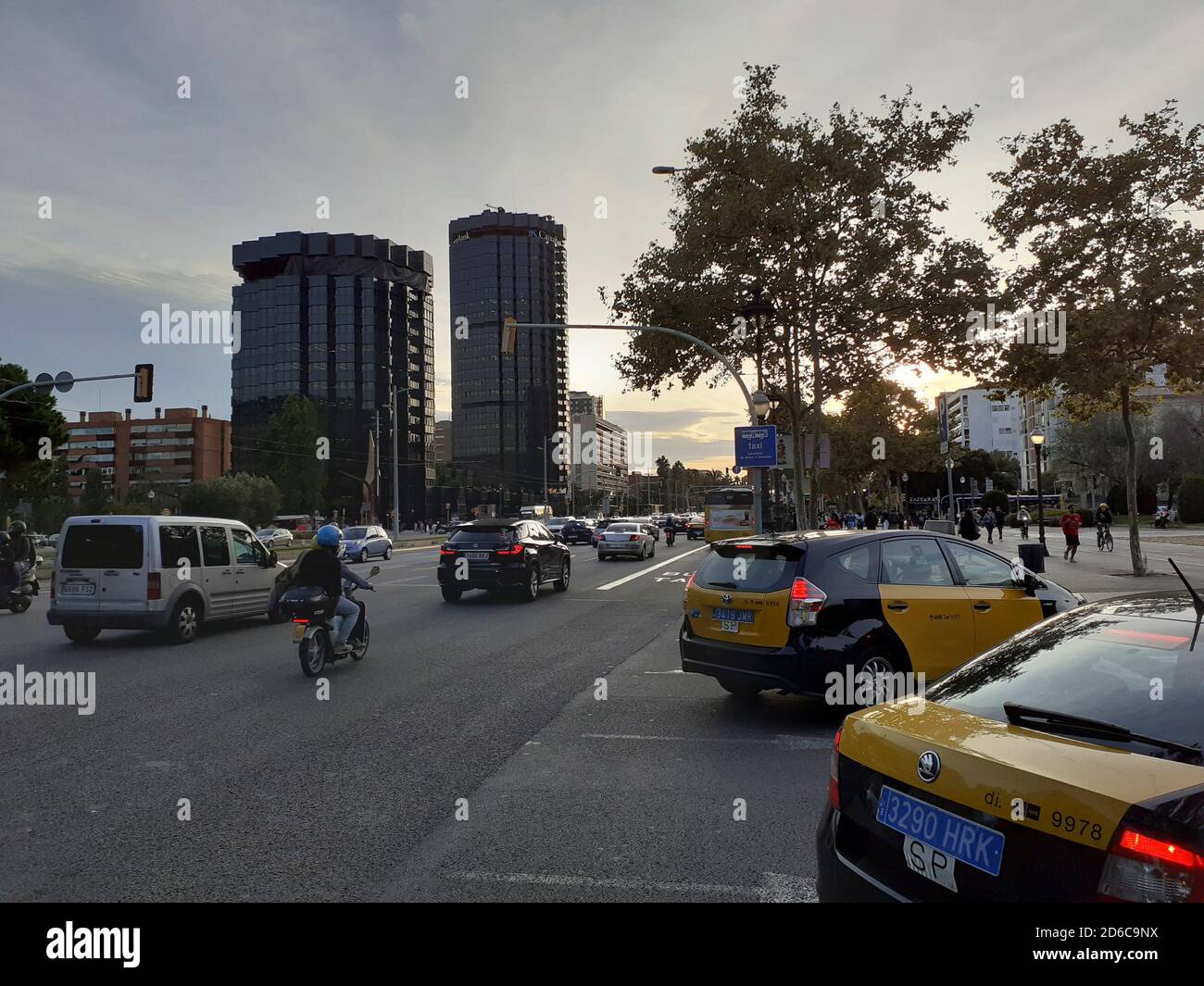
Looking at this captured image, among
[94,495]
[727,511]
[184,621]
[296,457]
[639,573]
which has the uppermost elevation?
[296,457]

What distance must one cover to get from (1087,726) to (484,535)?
616 inches

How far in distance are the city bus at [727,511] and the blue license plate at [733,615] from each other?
3980cm

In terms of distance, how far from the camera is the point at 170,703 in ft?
26.1

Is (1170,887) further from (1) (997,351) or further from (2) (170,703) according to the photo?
(1) (997,351)

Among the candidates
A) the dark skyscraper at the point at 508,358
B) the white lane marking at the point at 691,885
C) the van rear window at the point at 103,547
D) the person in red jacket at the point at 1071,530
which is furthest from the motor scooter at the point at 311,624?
the dark skyscraper at the point at 508,358

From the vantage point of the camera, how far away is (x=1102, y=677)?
2.92 m

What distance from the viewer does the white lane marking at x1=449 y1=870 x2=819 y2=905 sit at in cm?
379

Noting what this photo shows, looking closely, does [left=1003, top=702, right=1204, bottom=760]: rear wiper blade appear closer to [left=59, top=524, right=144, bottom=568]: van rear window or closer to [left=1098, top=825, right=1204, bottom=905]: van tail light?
[left=1098, top=825, right=1204, bottom=905]: van tail light

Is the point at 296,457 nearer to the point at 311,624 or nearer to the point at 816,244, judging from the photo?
the point at 816,244

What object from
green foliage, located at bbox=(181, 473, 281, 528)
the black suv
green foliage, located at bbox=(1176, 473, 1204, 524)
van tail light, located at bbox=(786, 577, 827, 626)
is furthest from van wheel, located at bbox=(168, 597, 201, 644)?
green foliage, located at bbox=(181, 473, 281, 528)

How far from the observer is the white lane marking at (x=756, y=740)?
643cm

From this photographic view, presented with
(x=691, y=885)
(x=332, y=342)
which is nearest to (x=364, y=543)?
(x=691, y=885)

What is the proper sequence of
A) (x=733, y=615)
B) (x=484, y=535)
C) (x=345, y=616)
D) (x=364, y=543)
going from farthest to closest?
(x=364, y=543) → (x=484, y=535) → (x=345, y=616) → (x=733, y=615)
